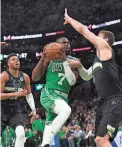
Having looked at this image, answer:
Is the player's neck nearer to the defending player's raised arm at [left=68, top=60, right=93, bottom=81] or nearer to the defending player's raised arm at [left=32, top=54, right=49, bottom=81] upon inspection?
the defending player's raised arm at [left=32, top=54, right=49, bottom=81]

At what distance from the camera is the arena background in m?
23.8

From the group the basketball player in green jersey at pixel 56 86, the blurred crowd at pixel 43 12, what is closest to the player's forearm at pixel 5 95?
the basketball player in green jersey at pixel 56 86

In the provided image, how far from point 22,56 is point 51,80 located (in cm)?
1962

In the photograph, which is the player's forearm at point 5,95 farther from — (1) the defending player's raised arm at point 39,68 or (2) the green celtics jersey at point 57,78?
(2) the green celtics jersey at point 57,78

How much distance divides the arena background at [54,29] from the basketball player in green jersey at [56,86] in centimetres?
1363

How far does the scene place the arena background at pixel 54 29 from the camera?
23.8m

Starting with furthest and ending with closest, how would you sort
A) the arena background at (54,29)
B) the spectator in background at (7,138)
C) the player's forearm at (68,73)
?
1. the arena background at (54,29)
2. the spectator in background at (7,138)
3. the player's forearm at (68,73)

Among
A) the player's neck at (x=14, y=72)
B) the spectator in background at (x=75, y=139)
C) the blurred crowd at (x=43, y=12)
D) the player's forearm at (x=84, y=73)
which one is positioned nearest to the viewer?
the player's forearm at (x=84, y=73)

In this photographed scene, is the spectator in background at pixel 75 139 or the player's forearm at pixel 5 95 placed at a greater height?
the player's forearm at pixel 5 95

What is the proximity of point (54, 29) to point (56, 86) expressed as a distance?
59.2ft

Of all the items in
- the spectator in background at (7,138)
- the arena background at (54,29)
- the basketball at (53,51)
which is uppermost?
the arena background at (54,29)

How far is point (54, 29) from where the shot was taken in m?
25.0

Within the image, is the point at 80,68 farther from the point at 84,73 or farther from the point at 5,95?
the point at 5,95

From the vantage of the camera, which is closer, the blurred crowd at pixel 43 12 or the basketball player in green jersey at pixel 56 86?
the basketball player in green jersey at pixel 56 86
